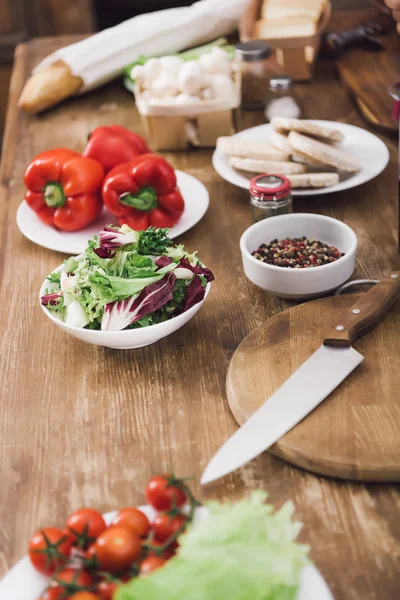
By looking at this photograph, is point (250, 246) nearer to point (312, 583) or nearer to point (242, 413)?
point (242, 413)

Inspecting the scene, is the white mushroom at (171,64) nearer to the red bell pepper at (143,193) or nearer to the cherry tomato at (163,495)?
the red bell pepper at (143,193)

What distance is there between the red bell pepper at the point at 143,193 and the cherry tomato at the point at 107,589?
2.98 feet

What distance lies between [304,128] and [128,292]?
68 centimetres

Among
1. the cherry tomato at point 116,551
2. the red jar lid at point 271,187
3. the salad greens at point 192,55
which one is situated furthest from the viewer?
the salad greens at point 192,55

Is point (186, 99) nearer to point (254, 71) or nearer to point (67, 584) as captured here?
point (254, 71)

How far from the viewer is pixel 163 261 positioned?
3.77ft

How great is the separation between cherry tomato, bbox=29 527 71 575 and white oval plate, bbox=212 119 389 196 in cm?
97

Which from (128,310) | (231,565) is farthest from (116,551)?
(128,310)

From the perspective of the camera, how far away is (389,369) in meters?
1.07

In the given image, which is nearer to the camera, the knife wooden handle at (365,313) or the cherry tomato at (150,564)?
the cherry tomato at (150,564)

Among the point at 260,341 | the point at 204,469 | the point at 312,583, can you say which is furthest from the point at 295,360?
the point at 312,583

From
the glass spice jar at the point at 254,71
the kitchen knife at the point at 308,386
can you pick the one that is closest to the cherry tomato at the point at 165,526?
the kitchen knife at the point at 308,386

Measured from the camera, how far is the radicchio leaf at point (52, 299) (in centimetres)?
117

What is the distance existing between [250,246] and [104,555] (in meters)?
0.74
